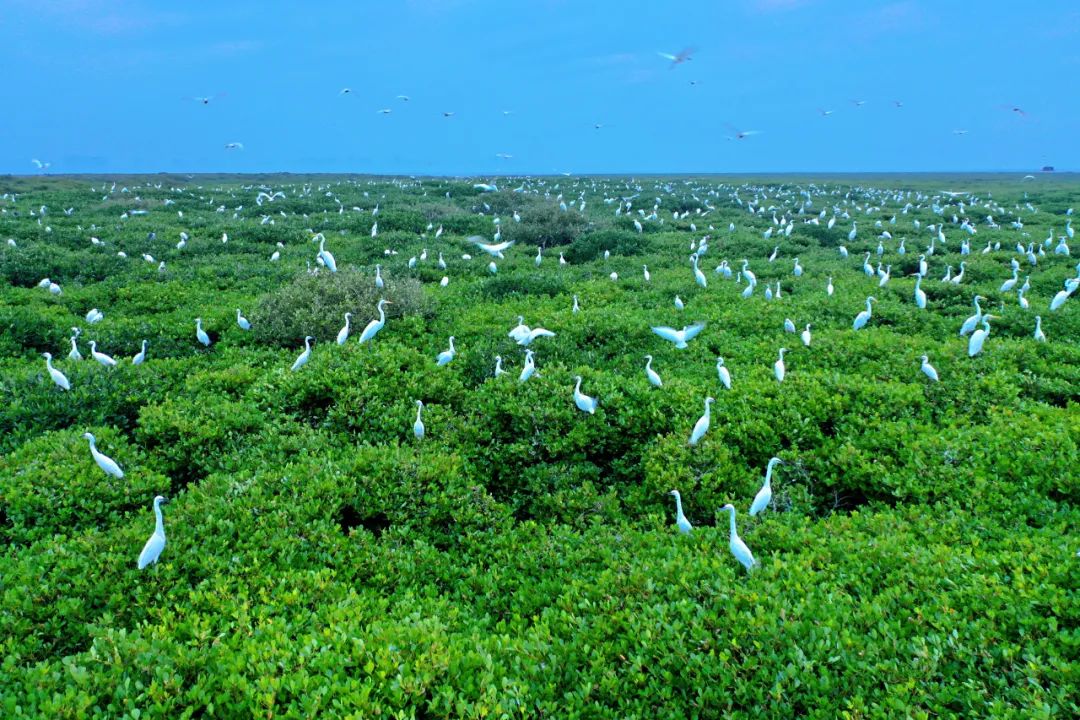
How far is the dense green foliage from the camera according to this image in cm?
465

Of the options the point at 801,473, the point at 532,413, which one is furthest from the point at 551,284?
the point at 801,473

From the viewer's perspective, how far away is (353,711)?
432 cm

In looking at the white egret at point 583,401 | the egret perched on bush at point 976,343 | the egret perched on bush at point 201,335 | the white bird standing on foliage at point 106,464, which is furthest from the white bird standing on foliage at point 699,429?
the egret perched on bush at point 201,335

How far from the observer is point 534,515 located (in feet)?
26.4

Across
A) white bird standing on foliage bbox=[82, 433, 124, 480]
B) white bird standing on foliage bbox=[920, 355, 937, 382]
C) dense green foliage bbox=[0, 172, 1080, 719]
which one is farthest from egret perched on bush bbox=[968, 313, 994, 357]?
white bird standing on foliage bbox=[82, 433, 124, 480]

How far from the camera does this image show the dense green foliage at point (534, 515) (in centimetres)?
465

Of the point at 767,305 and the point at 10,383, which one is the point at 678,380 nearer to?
the point at 767,305

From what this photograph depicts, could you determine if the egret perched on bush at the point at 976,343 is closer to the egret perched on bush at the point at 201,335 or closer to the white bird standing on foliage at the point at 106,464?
the white bird standing on foliage at the point at 106,464

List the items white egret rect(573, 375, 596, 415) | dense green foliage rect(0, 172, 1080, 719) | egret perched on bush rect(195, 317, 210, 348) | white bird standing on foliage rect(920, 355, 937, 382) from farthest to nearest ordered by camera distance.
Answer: egret perched on bush rect(195, 317, 210, 348)
white bird standing on foliage rect(920, 355, 937, 382)
white egret rect(573, 375, 596, 415)
dense green foliage rect(0, 172, 1080, 719)

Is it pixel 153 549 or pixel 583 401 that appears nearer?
pixel 153 549

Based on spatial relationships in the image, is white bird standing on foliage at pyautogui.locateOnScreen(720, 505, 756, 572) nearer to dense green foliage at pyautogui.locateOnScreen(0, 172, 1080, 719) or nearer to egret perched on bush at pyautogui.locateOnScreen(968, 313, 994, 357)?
dense green foliage at pyautogui.locateOnScreen(0, 172, 1080, 719)

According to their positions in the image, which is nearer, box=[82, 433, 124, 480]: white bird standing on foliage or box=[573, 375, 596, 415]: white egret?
box=[82, 433, 124, 480]: white bird standing on foliage

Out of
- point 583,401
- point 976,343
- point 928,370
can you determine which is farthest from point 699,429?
point 976,343

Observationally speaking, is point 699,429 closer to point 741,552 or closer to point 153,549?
point 741,552
